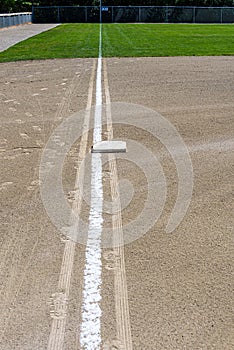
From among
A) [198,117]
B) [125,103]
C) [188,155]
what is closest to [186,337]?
[188,155]

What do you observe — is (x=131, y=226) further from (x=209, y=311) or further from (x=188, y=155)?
(x=188, y=155)

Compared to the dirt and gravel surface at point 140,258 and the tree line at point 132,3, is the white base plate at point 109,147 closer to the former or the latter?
the dirt and gravel surface at point 140,258

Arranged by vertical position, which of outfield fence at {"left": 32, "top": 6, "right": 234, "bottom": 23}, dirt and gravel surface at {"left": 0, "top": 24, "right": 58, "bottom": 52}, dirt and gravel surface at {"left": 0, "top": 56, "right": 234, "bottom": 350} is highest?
dirt and gravel surface at {"left": 0, "top": 56, "right": 234, "bottom": 350}

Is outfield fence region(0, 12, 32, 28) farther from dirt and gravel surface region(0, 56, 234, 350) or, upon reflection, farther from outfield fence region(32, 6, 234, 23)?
dirt and gravel surface region(0, 56, 234, 350)

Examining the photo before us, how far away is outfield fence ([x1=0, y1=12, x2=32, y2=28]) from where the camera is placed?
5138 cm

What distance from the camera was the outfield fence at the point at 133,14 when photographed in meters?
71.2

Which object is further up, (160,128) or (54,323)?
(54,323)

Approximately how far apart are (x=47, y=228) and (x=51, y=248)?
49 cm

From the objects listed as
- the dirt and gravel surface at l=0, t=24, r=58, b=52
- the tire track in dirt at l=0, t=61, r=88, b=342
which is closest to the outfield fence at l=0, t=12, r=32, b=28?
the dirt and gravel surface at l=0, t=24, r=58, b=52

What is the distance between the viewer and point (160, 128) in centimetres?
1029

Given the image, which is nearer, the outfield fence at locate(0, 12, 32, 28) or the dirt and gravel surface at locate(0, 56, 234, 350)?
the dirt and gravel surface at locate(0, 56, 234, 350)

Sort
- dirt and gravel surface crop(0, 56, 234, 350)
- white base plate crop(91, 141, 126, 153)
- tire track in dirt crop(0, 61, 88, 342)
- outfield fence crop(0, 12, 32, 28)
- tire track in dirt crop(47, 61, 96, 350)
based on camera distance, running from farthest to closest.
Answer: outfield fence crop(0, 12, 32, 28), white base plate crop(91, 141, 126, 153), tire track in dirt crop(0, 61, 88, 342), dirt and gravel surface crop(0, 56, 234, 350), tire track in dirt crop(47, 61, 96, 350)

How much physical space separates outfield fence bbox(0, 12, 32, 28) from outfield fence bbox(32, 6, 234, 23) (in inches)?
105

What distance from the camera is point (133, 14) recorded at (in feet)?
238
